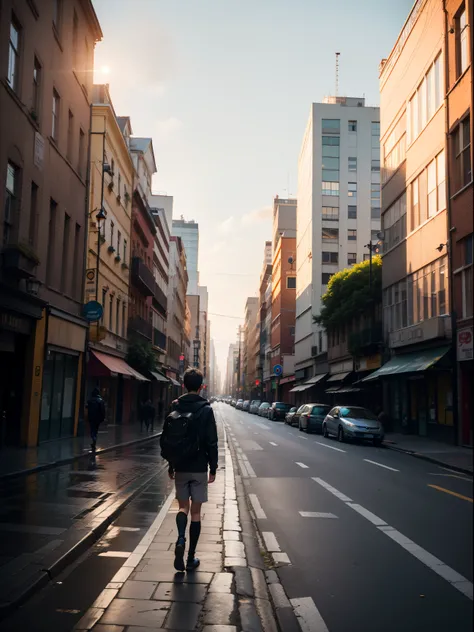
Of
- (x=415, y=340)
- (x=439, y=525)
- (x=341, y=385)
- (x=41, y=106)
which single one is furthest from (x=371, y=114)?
(x=439, y=525)

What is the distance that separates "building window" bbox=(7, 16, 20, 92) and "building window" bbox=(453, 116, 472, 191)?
596 inches

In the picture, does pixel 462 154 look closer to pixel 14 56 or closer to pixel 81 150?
pixel 14 56

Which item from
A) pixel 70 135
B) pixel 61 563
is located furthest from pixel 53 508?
pixel 70 135

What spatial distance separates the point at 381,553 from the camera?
148 inches

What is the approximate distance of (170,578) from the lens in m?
5.54

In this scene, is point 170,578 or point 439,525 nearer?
point 439,525

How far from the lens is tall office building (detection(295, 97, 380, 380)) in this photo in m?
68.6

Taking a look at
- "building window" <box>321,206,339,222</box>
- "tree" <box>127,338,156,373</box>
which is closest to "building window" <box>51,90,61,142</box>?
"tree" <box>127,338,156,373</box>

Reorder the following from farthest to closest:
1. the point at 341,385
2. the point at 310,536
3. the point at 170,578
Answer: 1. the point at 341,385
2. the point at 310,536
3. the point at 170,578

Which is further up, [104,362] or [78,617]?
[104,362]

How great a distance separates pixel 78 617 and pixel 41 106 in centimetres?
1796

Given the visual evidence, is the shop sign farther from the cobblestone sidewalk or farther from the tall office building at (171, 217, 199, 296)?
the tall office building at (171, 217, 199, 296)

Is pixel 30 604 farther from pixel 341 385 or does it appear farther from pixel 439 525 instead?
pixel 341 385

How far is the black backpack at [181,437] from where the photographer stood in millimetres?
5770
